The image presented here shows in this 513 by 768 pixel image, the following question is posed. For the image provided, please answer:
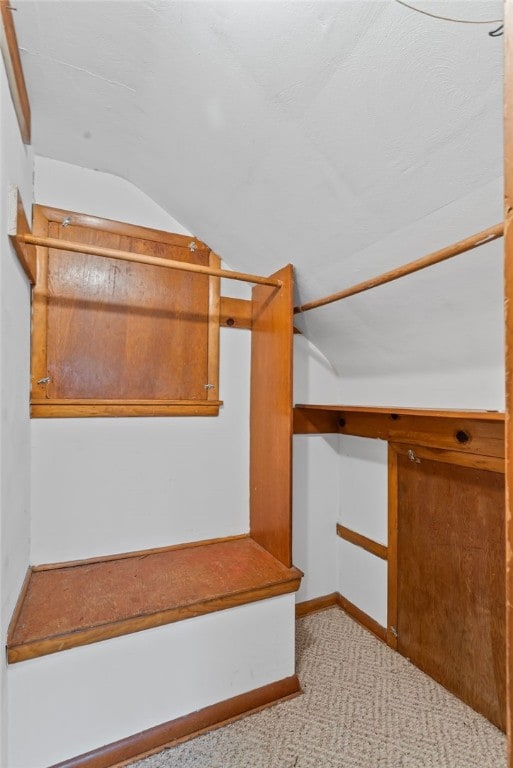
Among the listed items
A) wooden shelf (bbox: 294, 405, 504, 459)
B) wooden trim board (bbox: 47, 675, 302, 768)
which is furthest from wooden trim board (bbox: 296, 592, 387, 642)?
wooden shelf (bbox: 294, 405, 504, 459)

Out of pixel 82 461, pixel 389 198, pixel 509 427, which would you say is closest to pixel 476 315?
pixel 389 198

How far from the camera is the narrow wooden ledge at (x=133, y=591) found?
1.22 meters

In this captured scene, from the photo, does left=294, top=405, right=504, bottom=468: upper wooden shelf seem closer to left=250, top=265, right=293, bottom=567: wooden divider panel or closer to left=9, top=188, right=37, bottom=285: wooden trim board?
left=250, top=265, right=293, bottom=567: wooden divider panel

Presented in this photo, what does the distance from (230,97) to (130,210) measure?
836 millimetres

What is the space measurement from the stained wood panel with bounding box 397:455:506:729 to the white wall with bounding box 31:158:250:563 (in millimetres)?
885

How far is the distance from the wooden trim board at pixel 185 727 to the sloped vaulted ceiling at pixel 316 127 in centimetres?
158

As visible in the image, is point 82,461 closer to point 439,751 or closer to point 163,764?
point 163,764

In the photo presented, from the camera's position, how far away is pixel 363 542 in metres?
2.13

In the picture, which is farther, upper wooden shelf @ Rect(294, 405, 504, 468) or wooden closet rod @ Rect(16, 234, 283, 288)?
upper wooden shelf @ Rect(294, 405, 504, 468)

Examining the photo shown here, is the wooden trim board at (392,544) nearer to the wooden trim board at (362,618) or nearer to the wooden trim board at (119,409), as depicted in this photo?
the wooden trim board at (362,618)

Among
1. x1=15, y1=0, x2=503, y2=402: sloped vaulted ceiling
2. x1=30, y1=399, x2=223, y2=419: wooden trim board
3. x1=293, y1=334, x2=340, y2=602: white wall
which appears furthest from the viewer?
x1=293, y1=334, x2=340, y2=602: white wall

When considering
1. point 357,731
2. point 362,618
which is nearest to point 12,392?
point 357,731

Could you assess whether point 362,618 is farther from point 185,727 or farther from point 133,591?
point 133,591

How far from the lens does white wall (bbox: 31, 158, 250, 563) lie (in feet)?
5.40
